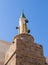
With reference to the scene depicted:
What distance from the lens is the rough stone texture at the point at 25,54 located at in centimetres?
1227

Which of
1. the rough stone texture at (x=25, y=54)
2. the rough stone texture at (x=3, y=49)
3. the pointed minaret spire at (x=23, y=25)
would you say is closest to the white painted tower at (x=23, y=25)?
the pointed minaret spire at (x=23, y=25)

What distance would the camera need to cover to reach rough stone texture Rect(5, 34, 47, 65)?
12273mm

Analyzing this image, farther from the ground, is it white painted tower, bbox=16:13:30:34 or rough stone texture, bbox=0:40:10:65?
white painted tower, bbox=16:13:30:34

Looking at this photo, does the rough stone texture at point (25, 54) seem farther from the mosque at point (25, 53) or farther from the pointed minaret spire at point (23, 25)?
the pointed minaret spire at point (23, 25)

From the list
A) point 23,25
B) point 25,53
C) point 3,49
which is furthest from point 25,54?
point 3,49

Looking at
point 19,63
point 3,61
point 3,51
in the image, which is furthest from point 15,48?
point 3,51

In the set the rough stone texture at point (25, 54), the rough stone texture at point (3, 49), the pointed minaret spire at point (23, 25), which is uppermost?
the pointed minaret spire at point (23, 25)

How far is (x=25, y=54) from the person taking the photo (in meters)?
12.6

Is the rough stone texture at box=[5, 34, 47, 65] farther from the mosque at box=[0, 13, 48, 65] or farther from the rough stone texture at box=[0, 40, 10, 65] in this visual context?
the rough stone texture at box=[0, 40, 10, 65]

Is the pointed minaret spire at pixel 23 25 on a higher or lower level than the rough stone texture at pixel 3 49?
higher

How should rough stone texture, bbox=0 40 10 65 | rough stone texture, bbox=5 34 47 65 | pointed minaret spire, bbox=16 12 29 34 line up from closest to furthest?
rough stone texture, bbox=5 34 47 65 → rough stone texture, bbox=0 40 10 65 → pointed minaret spire, bbox=16 12 29 34

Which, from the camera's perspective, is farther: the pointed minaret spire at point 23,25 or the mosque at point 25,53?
the pointed minaret spire at point 23,25

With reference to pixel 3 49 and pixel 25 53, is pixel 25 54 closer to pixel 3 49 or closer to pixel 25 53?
pixel 25 53

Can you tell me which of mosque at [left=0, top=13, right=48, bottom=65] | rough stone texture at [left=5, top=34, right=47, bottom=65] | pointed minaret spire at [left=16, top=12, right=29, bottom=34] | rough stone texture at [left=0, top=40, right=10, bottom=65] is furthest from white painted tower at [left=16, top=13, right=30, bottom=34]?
rough stone texture at [left=0, top=40, right=10, bottom=65]
